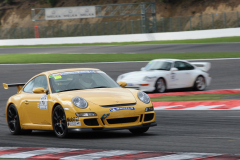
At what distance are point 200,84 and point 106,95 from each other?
1074 centimetres

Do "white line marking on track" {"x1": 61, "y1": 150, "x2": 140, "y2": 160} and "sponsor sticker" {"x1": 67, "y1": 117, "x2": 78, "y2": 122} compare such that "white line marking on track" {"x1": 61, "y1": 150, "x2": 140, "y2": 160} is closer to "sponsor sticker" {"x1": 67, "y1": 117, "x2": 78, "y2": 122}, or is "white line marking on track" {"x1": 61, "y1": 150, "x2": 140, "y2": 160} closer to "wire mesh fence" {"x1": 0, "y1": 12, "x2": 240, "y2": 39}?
"sponsor sticker" {"x1": 67, "y1": 117, "x2": 78, "y2": 122}

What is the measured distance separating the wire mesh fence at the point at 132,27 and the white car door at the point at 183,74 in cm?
2975

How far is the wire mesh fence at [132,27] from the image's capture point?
47.1 m

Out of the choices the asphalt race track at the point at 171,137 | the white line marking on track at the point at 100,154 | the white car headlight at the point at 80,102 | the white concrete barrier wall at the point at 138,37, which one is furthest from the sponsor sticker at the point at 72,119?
the white concrete barrier wall at the point at 138,37

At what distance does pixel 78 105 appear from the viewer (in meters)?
7.35

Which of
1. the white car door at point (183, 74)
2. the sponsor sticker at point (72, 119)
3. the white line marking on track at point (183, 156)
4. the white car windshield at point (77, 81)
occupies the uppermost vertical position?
the white car windshield at point (77, 81)

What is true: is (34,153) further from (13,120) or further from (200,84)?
(200,84)

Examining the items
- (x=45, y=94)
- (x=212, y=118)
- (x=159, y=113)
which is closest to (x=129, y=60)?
(x=159, y=113)

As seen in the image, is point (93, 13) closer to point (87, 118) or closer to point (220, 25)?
point (220, 25)

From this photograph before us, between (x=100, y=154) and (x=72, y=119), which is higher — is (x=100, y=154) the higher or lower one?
the lower one

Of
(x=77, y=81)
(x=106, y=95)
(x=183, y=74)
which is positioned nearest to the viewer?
(x=106, y=95)

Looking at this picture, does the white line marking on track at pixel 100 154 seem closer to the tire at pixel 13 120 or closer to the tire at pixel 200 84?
the tire at pixel 13 120

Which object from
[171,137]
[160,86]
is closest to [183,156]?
[171,137]

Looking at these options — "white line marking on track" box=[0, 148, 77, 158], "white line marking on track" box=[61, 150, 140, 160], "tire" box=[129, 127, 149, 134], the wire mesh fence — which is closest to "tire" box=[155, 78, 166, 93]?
"tire" box=[129, 127, 149, 134]
